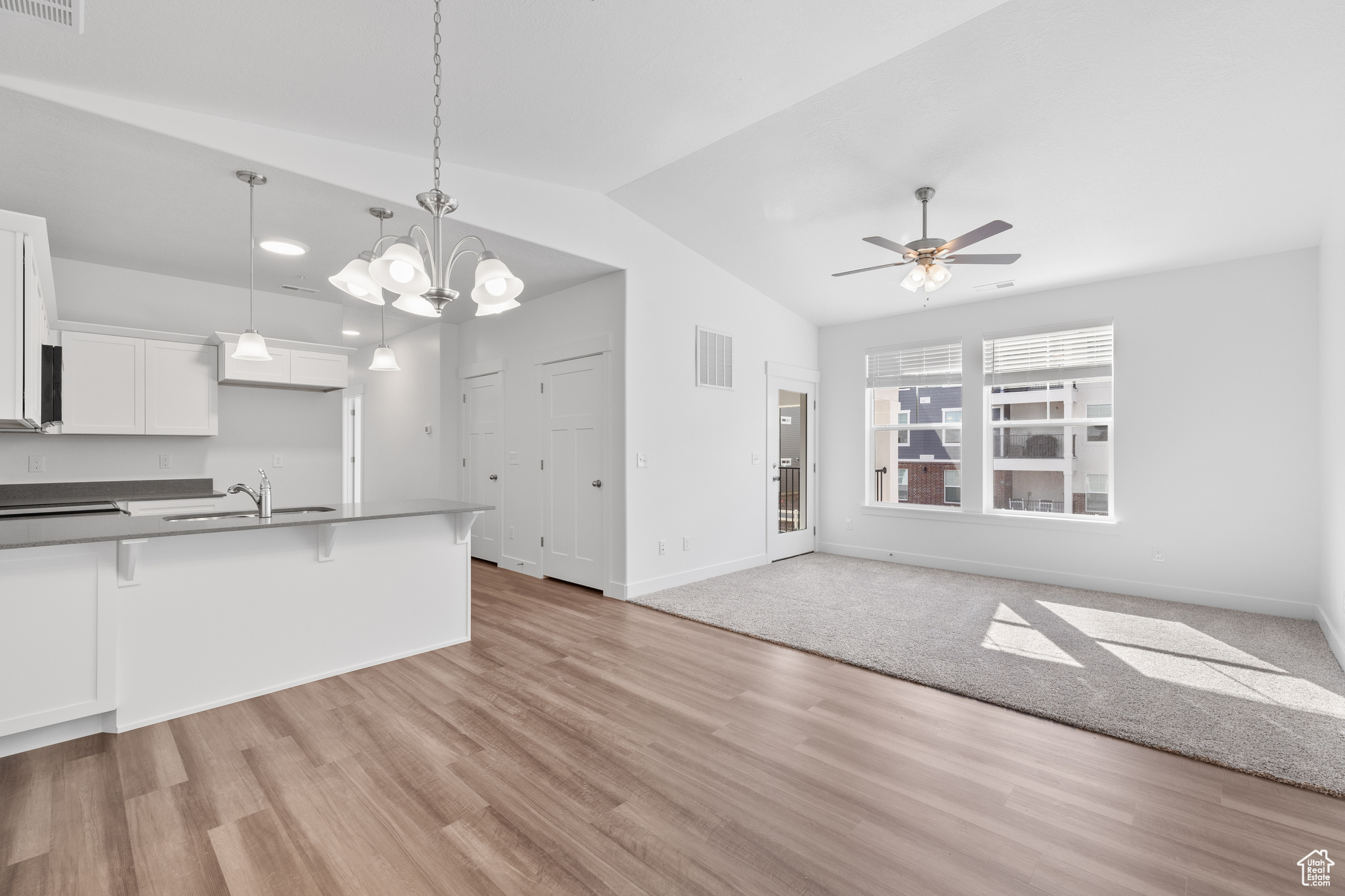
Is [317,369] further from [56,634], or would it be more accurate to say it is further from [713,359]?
[713,359]

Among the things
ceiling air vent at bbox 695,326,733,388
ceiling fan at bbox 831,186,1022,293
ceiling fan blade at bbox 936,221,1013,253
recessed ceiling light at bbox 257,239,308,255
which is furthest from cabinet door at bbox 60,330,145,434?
ceiling fan blade at bbox 936,221,1013,253

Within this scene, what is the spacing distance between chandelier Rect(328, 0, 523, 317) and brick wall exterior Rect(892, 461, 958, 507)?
5.40 metres

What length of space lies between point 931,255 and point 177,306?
19.5ft

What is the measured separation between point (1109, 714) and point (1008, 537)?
3.30 meters

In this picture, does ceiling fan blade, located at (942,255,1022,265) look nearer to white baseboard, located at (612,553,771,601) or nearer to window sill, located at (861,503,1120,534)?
window sill, located at (861,503,1120,534)

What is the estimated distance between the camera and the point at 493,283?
226cm

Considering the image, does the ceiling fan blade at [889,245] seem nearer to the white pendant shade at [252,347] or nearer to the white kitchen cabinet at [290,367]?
the white pendant shade at [252,347]

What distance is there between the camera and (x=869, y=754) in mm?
2410

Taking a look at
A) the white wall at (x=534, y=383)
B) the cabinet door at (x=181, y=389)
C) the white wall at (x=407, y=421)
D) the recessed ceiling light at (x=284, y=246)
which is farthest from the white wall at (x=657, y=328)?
the white wall at (x=407, y=421)

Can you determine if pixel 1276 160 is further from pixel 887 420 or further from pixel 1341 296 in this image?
pixel 887 420

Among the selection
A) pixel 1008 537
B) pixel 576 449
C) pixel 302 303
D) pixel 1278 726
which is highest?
pixel 302 303

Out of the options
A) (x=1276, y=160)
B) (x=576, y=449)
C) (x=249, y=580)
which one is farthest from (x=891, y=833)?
(x=1276, y=160)

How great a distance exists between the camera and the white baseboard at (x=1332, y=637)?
3457 millimetres

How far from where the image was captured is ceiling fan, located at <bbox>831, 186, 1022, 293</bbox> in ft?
11.7
